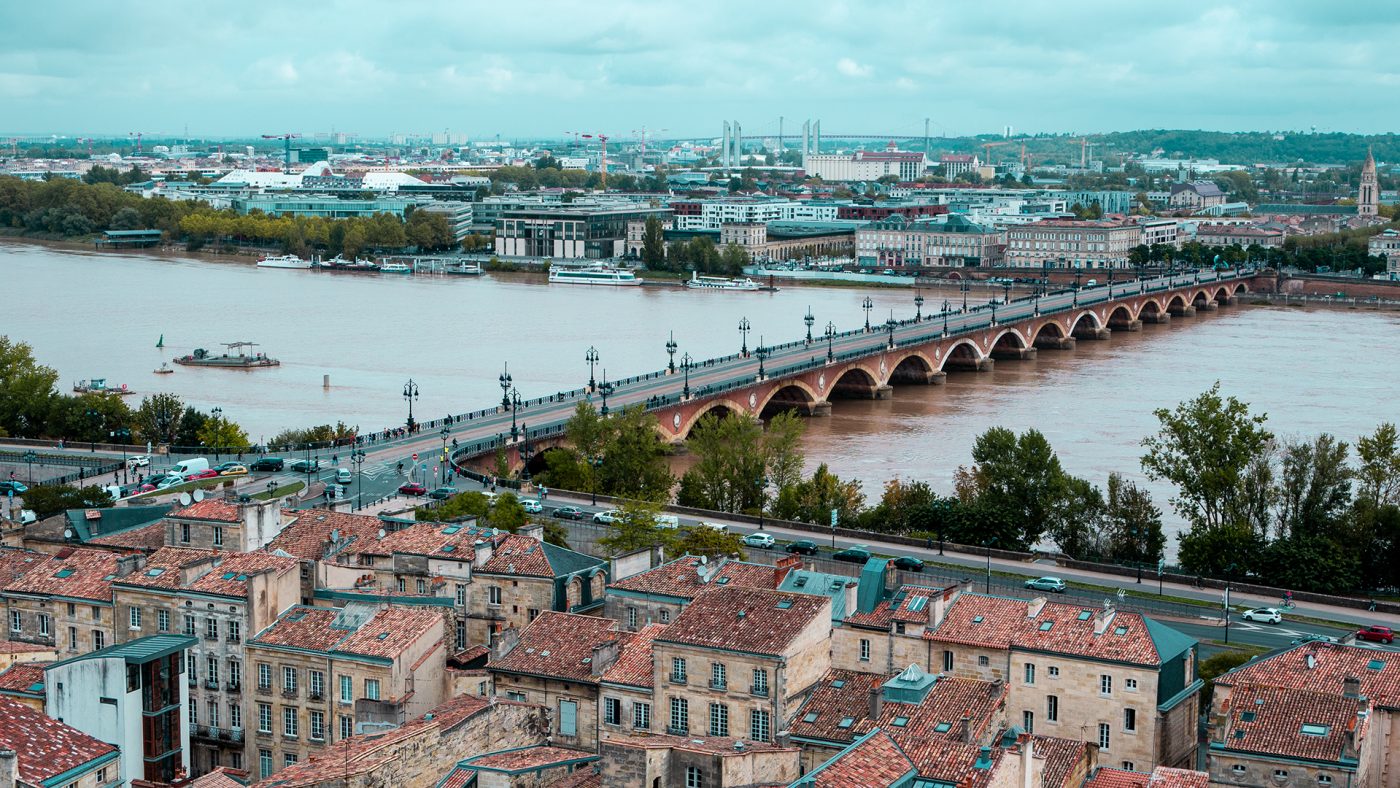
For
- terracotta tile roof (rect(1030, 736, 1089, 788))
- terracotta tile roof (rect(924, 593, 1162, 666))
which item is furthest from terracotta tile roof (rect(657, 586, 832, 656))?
terracotta tile roof (rect(1030, 736, 1089, 788))

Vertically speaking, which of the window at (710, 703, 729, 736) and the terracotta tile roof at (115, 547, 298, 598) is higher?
the terracotta tile roof at (115, 547, 298, 598)

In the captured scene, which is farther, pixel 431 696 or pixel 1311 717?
pixel 431 696

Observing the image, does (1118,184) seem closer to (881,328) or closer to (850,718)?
(881,328)

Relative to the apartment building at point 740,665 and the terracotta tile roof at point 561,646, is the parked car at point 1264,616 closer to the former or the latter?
the apartment building at point 740,665

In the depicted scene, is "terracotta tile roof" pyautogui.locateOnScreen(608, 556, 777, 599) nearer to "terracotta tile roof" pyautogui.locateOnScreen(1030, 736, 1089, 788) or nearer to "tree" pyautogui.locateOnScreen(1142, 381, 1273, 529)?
"terracotta tile roof" pyautogui.locateOnScreen(1030, 736, 1089, 788)

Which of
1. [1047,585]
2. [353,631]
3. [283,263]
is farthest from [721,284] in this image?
[353,631]

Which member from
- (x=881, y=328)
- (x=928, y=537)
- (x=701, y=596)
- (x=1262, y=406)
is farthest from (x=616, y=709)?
(x=881, y=328)
